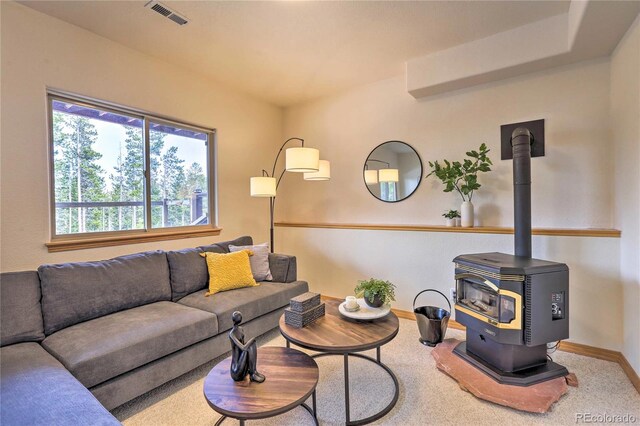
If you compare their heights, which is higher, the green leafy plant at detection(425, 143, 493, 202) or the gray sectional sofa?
the green leafy plant at detection(425, 143, 493, 202)

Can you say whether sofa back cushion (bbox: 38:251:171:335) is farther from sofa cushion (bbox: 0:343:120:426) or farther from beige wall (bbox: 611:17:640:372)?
beige wall (bbox: 611:17:640:372)

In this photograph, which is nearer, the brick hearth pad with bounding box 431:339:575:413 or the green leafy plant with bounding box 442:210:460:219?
the brick hearth pad with bounding box 431:339:575:413

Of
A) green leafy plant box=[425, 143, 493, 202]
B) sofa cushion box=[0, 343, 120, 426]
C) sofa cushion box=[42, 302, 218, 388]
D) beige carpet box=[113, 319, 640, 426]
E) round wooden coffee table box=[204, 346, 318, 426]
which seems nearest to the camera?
sofa cushion box=[0, 343, 120, 426]

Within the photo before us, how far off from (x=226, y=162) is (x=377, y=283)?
2.55 m

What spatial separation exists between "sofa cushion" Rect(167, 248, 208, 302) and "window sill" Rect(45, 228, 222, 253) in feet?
1.44

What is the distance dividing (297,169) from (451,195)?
1797mm

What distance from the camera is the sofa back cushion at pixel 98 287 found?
6.48 ft

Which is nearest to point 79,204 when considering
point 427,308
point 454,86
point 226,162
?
point 226,162

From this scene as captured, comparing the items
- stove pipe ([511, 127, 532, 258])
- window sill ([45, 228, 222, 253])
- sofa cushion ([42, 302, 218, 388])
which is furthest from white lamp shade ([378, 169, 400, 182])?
sofa cushion ([42, 302, 218, 388])

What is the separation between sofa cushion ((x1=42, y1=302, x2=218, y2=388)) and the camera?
1.64 metres

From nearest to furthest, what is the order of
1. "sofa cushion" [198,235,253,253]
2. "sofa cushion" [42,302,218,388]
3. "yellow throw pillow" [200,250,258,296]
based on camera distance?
"sofa cushion" [42,302,218,388], "yellow throw pillow" [200,250,258,296], "sofa cushion" [198,235,253,253]

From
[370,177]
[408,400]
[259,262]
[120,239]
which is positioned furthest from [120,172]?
[408,400]

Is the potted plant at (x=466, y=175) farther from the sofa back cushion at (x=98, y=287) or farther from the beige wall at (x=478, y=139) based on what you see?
the sofa back cushion at (x=98, y=287)

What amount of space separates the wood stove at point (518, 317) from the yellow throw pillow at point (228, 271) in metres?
1.95
